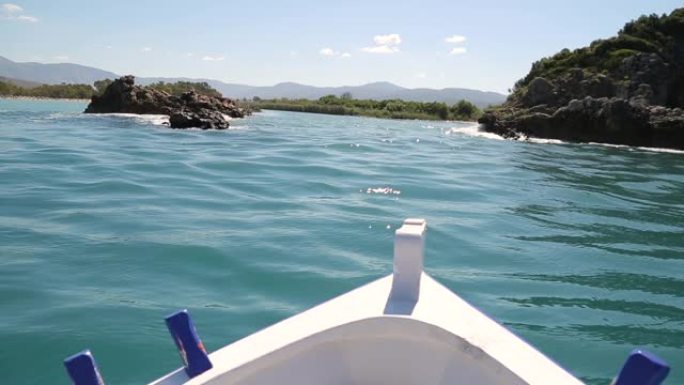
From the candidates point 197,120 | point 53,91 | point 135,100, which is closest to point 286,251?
point 197,120

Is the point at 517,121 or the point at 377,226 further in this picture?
the point at 517,121

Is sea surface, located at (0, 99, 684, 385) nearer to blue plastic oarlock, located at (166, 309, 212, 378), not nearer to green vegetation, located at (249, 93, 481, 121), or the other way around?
blue plastic oarlock, located at (166, 309, 212, 378)

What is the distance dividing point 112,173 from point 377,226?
196 inches

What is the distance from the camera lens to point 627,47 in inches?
1182

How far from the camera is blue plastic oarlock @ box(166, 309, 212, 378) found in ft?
5.52

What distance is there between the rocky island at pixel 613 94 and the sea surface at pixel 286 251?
1195 cm

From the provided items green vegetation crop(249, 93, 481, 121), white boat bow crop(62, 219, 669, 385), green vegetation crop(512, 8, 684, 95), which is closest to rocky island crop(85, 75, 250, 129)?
green vegetation crop(512, 8, 684, 95)

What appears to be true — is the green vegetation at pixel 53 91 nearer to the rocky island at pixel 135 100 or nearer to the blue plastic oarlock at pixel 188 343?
the rocky island at pixel 135 100

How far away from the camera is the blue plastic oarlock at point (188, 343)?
1682 millimetres

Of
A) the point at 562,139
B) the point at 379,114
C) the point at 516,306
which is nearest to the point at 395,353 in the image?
the point at 516,306

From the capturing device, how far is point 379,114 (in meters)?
45.7

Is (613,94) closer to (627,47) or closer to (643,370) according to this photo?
(627,47)

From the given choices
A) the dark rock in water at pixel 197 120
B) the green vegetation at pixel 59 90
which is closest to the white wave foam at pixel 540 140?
the dark rock in water at pixel 197 120

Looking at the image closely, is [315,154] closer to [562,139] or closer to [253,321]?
[253,321]
